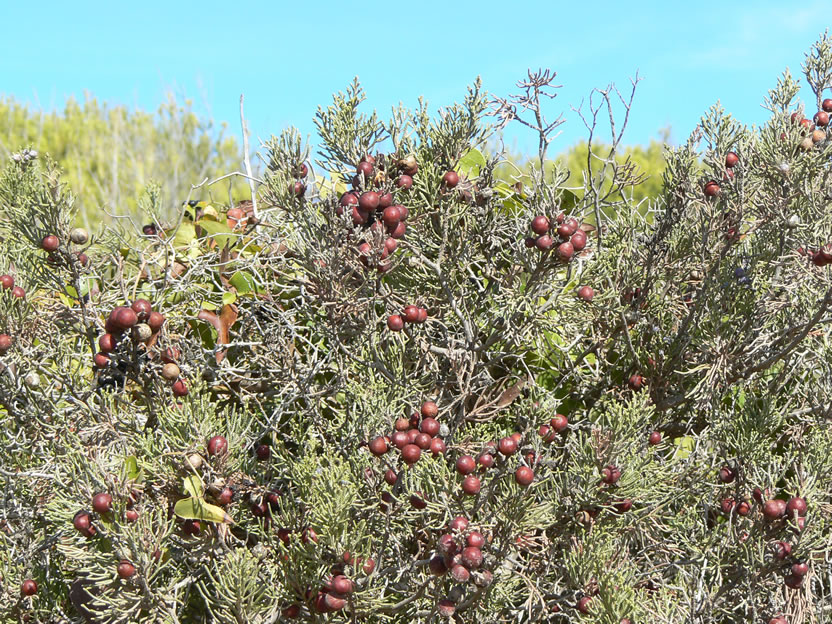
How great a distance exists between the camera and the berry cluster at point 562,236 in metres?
2.04

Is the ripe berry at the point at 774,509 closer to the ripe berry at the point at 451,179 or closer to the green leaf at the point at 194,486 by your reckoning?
the ripe berry at the point at 451,179

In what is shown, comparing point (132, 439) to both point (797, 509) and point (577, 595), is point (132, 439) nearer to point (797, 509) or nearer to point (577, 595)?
point (577, 595)

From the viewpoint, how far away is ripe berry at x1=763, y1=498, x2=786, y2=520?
2.09 meters

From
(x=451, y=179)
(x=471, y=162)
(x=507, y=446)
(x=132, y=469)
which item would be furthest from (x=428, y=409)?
(x=471, y=162)

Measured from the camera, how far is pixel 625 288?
251 cm

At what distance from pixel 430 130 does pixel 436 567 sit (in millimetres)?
1193

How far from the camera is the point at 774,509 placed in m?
2.09

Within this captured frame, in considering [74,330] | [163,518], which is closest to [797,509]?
[163,518]

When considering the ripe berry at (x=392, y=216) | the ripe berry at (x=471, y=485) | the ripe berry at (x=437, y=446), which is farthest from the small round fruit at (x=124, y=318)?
the ripe berry at (x=471, y=485)

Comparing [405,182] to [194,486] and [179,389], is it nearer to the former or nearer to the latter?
[179,389]

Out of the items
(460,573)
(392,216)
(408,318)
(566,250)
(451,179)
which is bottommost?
(460,573)

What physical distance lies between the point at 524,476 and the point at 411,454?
27 centimetres

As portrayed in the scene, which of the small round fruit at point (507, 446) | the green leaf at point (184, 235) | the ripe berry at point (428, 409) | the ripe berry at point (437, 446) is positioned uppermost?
the green leaf at point (184, 235)

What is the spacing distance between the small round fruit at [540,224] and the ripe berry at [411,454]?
63cm
